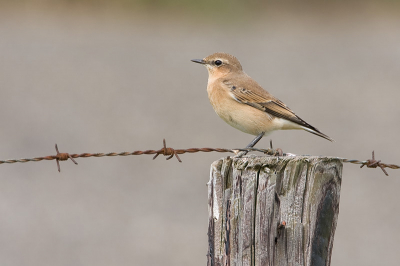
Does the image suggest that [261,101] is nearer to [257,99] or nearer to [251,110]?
[257,99]

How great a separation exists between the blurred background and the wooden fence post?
8.08 metres

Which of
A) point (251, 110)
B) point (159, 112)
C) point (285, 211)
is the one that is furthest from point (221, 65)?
point (159, 112)

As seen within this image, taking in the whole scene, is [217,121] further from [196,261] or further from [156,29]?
[156,29]

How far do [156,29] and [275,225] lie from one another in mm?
26563

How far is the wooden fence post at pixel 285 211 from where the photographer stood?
392 centimetres

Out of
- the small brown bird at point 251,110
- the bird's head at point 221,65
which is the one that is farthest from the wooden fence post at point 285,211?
the bird's head at point 221,65

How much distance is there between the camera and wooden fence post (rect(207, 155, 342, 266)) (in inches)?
154

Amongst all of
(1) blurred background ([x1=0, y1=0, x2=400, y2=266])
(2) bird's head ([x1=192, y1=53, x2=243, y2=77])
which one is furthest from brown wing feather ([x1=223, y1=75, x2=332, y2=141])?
(1) blurred background ([x1=0, y1=0, x2=400, y2=266])

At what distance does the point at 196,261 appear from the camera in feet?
38.7

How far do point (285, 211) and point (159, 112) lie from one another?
16056mm

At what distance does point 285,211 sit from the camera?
3922mm

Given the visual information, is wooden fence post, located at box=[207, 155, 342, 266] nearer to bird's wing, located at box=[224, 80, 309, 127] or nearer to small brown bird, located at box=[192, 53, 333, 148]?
small brown bird, located at box=[192, 53, 333, 148]

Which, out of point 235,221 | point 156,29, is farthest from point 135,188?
point 156,29

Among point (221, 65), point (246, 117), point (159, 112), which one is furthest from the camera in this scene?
point (159, 112)
